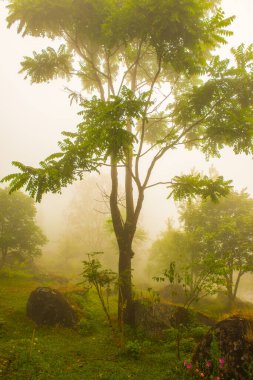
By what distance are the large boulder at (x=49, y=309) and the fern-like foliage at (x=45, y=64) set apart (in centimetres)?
907

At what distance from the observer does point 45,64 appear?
10.6 m

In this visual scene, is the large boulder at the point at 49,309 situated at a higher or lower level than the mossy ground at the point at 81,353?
higher

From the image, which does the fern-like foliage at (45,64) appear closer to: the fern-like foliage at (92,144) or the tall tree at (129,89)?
the tall tree at (129,89)

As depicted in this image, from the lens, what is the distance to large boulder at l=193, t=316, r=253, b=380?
5625 mm

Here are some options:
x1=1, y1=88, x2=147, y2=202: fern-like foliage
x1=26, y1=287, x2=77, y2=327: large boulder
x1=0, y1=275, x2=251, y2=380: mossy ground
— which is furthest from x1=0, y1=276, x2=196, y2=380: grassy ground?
x1=1, y1=88, x2=147, y2=202: fern-like foliage

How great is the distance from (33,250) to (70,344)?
1485 cm

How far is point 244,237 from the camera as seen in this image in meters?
18.6

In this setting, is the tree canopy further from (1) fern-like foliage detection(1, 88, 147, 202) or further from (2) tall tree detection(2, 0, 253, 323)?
(1) fern-like foliage detection(1, 88, 147, 202)

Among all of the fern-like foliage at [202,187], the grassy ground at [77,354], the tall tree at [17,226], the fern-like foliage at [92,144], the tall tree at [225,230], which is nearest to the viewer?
the grassy ground at [77,354]

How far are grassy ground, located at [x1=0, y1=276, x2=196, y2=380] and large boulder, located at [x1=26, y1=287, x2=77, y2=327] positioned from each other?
0.32 metres

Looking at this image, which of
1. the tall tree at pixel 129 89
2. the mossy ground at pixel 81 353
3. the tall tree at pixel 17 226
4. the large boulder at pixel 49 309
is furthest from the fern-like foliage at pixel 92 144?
the tall tree at pixel 17 226

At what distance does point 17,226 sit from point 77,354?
52.6ft

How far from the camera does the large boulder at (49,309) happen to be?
32.6 ft

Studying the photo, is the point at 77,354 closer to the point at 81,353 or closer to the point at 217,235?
the point at 81,353
